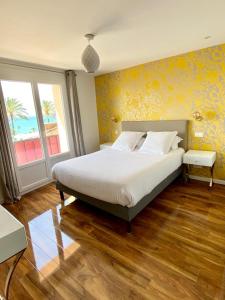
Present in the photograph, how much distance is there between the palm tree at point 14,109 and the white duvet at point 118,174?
4.40 ft

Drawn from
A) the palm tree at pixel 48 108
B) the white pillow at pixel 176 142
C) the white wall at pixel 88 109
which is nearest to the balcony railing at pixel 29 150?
the palm tree at pixel 48 108

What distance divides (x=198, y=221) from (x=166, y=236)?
529 mm

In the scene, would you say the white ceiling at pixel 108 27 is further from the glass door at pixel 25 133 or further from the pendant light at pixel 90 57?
the glass door at pixel 25 133

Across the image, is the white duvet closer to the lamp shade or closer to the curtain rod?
the lamp shade

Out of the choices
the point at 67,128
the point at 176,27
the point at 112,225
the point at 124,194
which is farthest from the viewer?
the point at 67,128

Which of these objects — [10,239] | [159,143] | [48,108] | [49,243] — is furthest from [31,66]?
[10,239]

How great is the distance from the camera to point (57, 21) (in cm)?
185

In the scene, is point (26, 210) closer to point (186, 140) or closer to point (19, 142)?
point (19, 142)

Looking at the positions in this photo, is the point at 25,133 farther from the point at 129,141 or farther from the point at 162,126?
the point at 162,126

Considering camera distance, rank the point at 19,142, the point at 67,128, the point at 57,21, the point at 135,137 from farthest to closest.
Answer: the point at 67,128
the point at 135,137
the point at 19,142
the point at 57,21

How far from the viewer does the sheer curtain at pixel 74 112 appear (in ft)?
12.9

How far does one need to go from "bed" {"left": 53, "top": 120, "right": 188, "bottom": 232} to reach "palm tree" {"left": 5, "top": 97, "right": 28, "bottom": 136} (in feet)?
4.40

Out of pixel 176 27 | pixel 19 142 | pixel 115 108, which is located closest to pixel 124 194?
pixel 176 27

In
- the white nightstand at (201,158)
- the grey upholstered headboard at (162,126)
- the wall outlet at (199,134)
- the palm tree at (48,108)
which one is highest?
the palm tree at (48,108)
